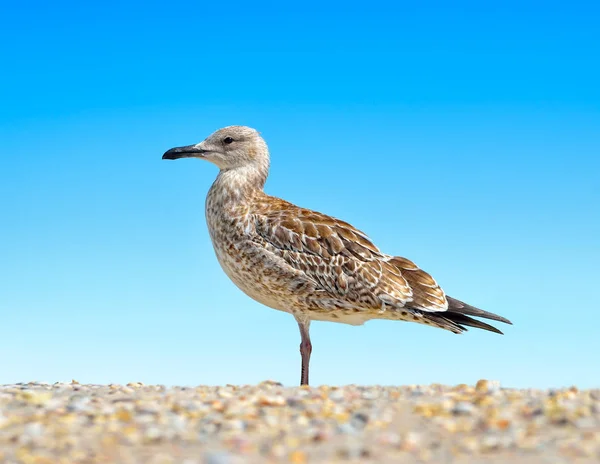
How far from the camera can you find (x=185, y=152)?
14.9 meters

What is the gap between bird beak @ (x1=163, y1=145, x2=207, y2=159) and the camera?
14930 mm

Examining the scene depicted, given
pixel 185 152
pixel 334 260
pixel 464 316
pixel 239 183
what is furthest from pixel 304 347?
pixel 185 152

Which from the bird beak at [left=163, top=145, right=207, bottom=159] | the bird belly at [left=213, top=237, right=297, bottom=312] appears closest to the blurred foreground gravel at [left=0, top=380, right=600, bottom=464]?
the bird belly at [left=213, top=237, right=297, bottom=312]

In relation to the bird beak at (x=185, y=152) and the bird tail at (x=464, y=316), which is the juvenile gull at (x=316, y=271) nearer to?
the bird tail at (x=464, y=316)

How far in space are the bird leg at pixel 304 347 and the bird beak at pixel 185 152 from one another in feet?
13.5

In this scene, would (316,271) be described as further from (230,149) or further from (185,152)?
(185,152)

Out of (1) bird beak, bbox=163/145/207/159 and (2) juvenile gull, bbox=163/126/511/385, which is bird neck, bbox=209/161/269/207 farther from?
(1) bird beak, bbox=163/145/207/159

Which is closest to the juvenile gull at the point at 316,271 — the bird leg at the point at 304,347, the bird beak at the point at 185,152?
the bird leg at the point at 304,347

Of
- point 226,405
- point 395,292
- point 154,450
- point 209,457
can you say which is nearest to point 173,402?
point 226,405

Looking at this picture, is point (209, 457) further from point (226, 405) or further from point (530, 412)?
point (530, 412)

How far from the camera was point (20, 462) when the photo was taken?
6.74 m

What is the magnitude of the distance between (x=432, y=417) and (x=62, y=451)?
147 inches

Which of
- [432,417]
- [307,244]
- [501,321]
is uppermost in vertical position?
[307,244]

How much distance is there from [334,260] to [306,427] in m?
5.49
